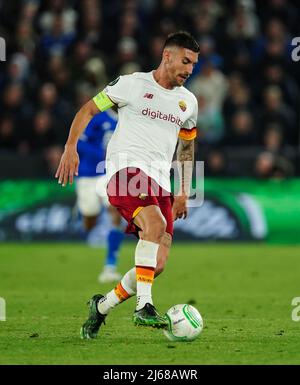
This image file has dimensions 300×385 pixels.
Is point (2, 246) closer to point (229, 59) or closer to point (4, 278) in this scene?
point (4, 278)

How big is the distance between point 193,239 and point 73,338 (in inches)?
380

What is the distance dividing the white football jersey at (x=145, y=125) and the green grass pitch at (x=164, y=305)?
4.46 feet

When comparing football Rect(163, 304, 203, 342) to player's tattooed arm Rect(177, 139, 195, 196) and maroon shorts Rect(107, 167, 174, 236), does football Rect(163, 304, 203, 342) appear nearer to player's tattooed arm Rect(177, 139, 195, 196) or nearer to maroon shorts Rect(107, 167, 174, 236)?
maroon shorts Rect(107, 167, 174, 236)

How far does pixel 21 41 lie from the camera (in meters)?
19.8

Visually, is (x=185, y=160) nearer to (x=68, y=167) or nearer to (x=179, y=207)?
(x=179, y=207)

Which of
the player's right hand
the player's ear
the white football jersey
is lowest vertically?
the player's right hand

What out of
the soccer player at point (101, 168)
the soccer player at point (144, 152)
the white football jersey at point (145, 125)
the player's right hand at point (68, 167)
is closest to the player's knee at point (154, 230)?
the soccer player at point (144, 152)

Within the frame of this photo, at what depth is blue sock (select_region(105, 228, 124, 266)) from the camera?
1323 cm

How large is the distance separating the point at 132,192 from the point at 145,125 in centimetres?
58

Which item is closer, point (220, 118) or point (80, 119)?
point (80, 119)

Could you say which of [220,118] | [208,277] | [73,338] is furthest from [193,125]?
[220,118]

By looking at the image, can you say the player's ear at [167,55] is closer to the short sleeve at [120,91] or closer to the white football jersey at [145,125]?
the white football jersey at [145,125]

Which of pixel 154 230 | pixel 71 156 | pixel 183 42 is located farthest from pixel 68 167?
pixel 183 42

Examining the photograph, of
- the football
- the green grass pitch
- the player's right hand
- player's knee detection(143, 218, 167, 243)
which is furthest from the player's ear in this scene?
the green grass pitch
